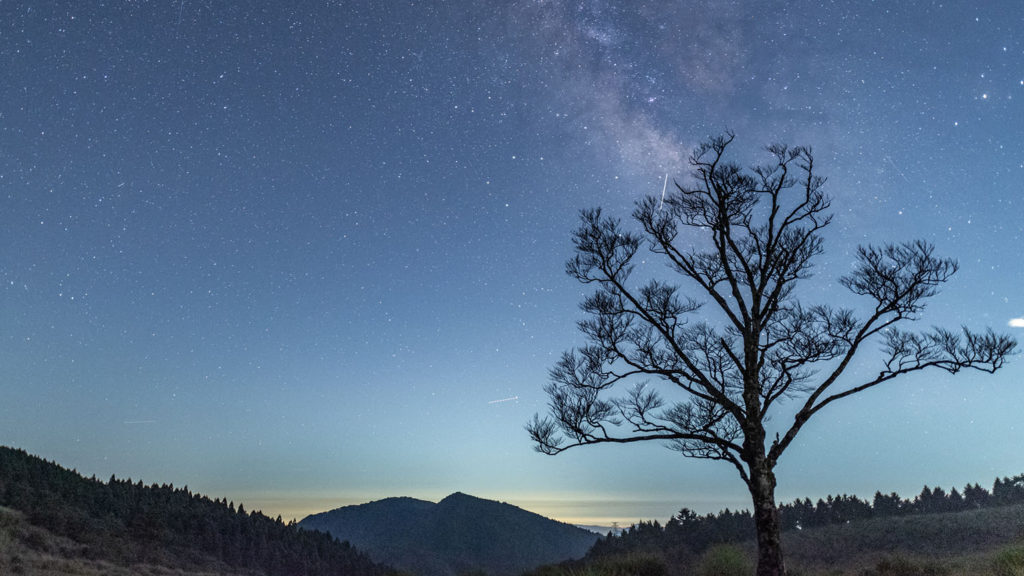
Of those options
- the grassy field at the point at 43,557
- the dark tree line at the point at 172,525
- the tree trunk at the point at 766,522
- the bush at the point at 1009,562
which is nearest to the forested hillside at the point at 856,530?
→ the tree trunk at the point at 766,522

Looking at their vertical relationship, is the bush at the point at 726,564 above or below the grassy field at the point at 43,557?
above

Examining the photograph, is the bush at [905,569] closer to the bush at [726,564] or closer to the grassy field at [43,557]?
the bush at [726,564]

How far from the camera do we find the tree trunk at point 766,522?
1291 cm

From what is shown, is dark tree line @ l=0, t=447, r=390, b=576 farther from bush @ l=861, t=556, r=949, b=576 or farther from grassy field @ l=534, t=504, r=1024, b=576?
bush @ l=861, t=556, r=949, b=576

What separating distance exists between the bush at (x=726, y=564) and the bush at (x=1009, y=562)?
6.44m

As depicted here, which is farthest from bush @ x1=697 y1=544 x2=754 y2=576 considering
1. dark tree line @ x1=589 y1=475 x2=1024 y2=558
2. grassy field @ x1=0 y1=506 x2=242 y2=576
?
dark tree line @ x1=589 y1=475 x2=1024 y2=558

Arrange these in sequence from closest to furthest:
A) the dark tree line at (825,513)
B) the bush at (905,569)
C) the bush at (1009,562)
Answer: the bush at (1009,562) < the bush at (905,569) < the dark tree line at (825,513)

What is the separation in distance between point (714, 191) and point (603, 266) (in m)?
3.43

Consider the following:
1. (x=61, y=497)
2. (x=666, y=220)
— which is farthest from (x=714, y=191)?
(x=61, y=497)

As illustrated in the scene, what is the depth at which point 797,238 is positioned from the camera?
616 inches

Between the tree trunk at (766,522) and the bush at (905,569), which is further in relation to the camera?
the bush at (905,569)

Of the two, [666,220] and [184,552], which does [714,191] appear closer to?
[666,220]

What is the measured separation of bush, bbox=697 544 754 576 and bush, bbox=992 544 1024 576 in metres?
6.44

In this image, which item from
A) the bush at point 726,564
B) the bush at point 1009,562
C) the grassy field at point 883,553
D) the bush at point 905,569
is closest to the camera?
the bush at point 1009,562
